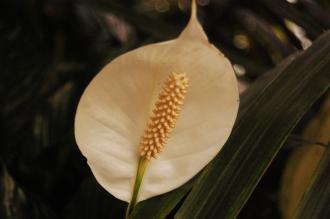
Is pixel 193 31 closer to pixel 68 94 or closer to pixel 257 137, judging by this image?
pixel 257 137

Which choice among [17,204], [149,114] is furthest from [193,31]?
[17,204]

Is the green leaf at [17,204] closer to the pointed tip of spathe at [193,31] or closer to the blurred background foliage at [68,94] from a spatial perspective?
the blurred background foliage at [68,94]

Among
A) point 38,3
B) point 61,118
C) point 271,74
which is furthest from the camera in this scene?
point 38,3

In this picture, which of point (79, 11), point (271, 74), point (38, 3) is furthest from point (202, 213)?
point (79, 11)

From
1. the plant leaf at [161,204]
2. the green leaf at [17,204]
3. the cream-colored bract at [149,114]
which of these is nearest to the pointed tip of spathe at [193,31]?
the cream-colored bract at [149,114]

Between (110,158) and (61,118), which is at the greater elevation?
(110,158)

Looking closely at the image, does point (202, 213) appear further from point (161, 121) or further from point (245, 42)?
point (245, 42)

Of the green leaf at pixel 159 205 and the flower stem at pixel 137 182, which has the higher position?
the flower stem at pixel 137 182
